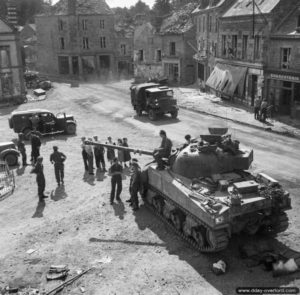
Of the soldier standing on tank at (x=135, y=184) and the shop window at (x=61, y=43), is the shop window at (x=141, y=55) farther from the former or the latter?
the soldier standing on tank at (x=135, y=184)

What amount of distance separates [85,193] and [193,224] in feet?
19.2

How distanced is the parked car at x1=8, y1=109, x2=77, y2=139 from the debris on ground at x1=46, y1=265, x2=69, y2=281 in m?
15.1

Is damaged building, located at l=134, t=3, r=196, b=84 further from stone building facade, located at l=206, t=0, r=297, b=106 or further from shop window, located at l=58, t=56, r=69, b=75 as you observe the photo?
shop window, located at l=58, t=56, r=69, b=75

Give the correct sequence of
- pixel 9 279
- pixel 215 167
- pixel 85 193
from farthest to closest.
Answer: pixel 85 193, pixel 215 167, pixel 9 279

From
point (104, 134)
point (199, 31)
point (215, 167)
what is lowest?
point (104, 134)

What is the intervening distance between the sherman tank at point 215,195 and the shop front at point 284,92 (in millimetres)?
15766

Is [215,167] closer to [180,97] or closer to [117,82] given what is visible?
[180,97]

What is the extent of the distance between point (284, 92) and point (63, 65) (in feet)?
127

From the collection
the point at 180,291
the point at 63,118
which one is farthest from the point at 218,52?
the point at 180,291

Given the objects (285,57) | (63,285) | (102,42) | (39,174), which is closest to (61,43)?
(102,42)

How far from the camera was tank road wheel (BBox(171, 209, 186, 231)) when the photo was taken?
452 inches

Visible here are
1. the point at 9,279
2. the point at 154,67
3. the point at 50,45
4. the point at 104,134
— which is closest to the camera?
the point at 9,279

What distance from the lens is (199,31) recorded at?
4359 cm

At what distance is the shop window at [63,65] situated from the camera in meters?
58.2
